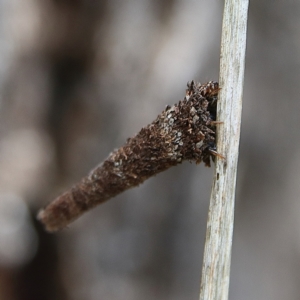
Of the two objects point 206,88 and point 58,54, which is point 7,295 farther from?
point 206,88

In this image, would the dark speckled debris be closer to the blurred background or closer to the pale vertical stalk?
the pale vertical stalk

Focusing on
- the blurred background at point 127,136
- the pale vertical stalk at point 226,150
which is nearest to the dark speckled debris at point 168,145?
the pale vertical stalk at point 226,150

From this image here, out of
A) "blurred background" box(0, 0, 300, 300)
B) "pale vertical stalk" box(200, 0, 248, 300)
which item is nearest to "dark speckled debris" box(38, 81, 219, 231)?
"pale vertical stalk" box(200, 0, 248, 300)

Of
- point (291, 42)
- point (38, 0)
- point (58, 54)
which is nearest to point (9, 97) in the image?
point (58, 54)

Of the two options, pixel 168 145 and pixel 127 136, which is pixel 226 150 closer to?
pixel 168 145

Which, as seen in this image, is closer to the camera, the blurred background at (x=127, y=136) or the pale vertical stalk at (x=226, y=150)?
the pale vertical stalk at (x=226, y=150)

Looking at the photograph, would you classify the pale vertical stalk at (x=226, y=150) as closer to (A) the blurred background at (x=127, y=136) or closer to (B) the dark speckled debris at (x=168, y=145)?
(B) the dark speckled debris at (x=168, y=145)
